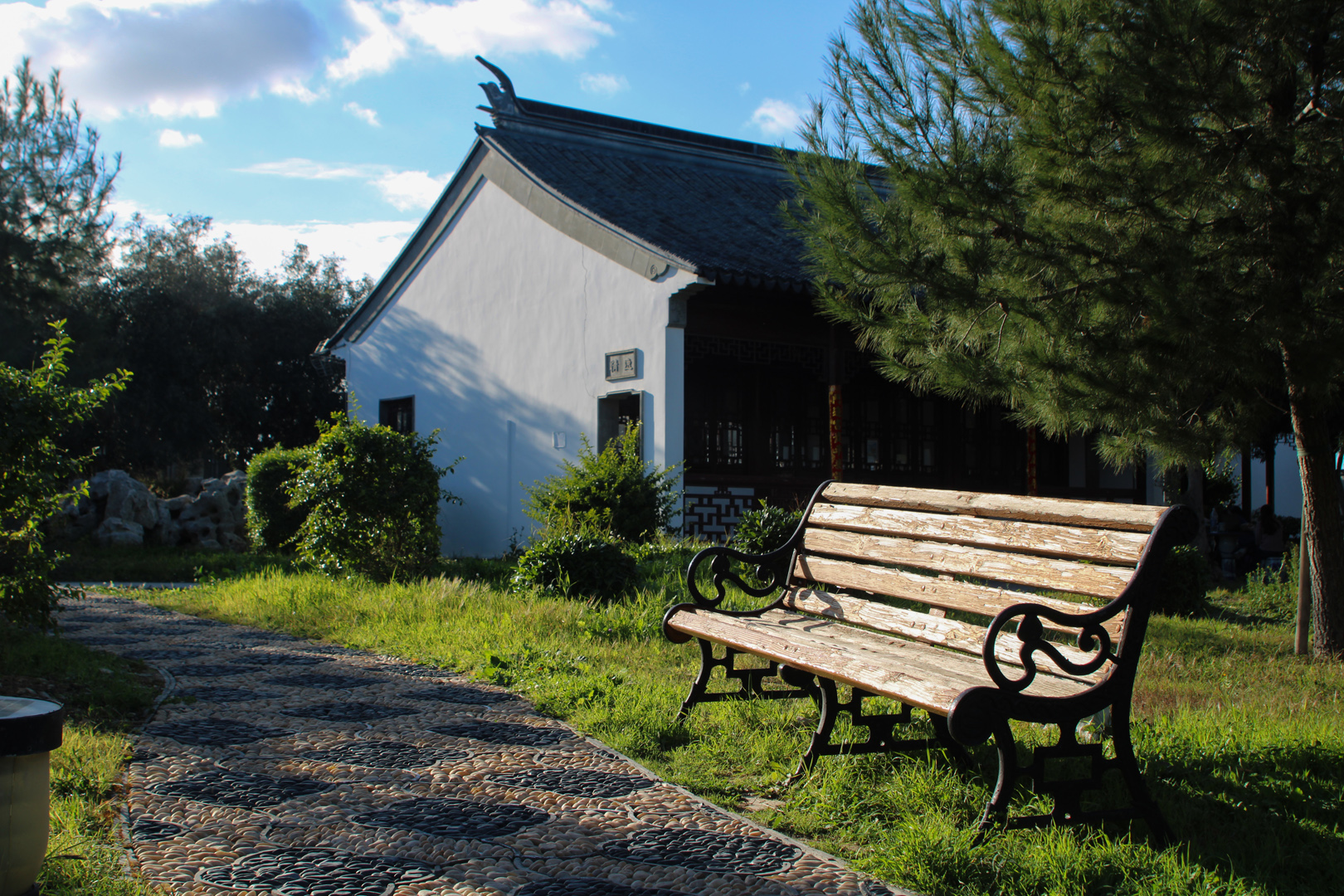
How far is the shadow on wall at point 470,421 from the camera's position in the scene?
1411 centimetres

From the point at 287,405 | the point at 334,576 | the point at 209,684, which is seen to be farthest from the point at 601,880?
the point at 287,405

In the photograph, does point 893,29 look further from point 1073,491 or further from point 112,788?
point 1073,491

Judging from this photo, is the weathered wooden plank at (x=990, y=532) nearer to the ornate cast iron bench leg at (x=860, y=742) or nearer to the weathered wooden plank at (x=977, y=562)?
the weathered wooden plank at (x=977, y=562)

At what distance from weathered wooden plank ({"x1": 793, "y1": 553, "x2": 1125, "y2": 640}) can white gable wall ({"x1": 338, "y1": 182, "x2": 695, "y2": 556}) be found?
679cm

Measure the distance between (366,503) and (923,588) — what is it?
21.6 ft

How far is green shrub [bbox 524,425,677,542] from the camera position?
1034 cm

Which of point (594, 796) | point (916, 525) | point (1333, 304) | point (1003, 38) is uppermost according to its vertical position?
point (1003, 38)

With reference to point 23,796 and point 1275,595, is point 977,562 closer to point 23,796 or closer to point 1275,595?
point 23,796

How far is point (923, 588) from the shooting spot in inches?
157

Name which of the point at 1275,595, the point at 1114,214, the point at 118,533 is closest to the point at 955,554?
the point at 1114,214

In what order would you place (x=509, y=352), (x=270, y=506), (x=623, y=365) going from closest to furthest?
(x=623, y=365) < (x=509, y=352) < (x=270, y=506)

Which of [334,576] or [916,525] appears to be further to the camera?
[334,576]

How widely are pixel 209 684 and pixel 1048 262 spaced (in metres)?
5.06

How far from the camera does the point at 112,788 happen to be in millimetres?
3402
